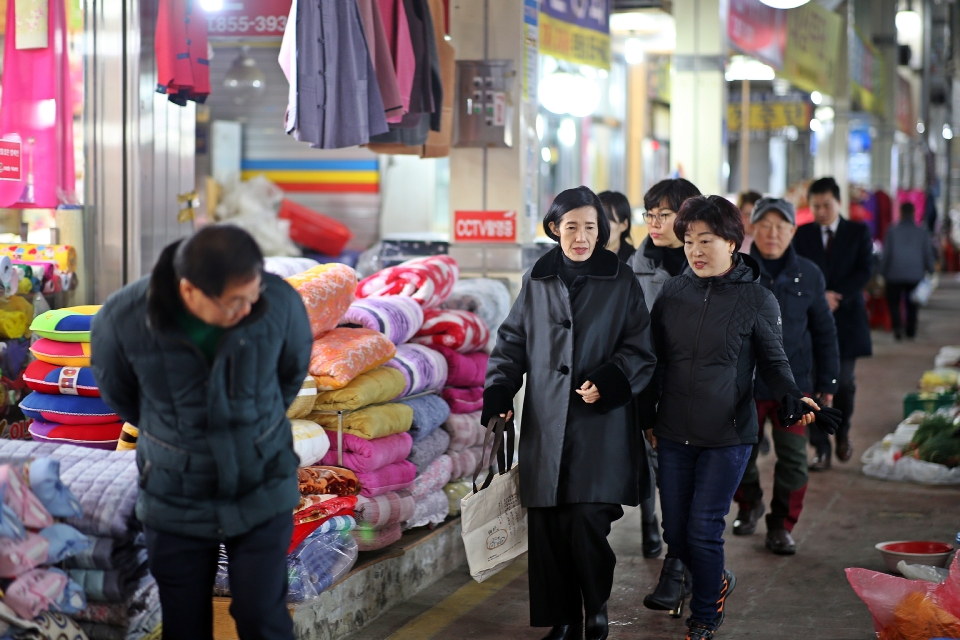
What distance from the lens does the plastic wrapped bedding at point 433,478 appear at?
512 cm

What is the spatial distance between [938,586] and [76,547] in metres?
3.09

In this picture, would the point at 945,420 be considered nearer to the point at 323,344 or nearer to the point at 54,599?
the point at 323,344

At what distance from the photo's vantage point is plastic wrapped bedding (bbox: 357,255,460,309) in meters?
5.61

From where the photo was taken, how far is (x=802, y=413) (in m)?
4.16

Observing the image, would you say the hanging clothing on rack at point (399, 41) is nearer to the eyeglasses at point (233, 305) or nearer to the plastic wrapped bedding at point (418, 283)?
the plastic wrapped bedding at point (418, 283)

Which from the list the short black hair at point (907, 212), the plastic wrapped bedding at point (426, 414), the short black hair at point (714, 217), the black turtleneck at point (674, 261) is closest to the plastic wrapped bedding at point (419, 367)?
the plastic wrapped bedding at point (426, 414)

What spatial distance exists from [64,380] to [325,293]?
1.13 m

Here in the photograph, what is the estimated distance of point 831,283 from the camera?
742cm

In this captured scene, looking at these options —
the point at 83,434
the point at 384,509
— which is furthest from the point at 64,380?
the point at 384,509

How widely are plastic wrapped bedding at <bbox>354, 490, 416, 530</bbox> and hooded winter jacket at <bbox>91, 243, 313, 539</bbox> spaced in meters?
1.65

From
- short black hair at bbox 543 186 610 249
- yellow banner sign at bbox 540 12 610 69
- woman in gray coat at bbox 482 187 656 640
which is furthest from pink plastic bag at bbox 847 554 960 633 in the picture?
yellow banner sign at bbox 540 12 610 69

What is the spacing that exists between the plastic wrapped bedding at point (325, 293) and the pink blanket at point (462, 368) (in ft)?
2.84

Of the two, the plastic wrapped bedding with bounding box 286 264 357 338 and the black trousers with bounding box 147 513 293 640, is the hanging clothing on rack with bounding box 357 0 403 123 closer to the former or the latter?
the plastic wrapped bedding with bounding box 286 264 357 338

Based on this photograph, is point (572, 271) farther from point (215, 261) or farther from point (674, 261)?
point (215, 261)
